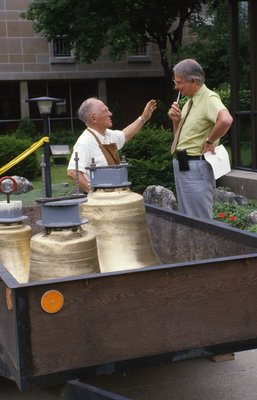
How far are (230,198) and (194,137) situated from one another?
4.81 metres

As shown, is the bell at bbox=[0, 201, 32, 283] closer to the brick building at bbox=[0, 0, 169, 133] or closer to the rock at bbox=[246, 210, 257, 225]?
the rock at bbox=[246, 210, 257, 225]

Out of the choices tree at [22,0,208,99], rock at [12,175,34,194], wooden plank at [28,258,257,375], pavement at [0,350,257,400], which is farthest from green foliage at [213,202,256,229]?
tree at [22,0,208,99]

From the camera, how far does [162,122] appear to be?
70.7 feet

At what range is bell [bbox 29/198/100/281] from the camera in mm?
2303

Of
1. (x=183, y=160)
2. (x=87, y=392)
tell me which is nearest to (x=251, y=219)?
(x=183, y=160)

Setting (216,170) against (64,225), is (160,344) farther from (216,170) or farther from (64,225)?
(216,170)

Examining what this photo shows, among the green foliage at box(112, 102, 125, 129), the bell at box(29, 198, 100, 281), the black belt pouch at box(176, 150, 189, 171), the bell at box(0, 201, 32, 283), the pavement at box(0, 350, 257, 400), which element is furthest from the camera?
the green foliage at box(112, 102, 125, 129)

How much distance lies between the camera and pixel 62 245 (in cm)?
230

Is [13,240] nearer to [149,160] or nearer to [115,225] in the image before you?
[115,225]

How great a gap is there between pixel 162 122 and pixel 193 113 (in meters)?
16.9

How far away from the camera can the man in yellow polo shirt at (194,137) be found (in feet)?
15.6

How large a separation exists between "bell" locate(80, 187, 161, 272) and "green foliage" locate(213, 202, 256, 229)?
493 cm

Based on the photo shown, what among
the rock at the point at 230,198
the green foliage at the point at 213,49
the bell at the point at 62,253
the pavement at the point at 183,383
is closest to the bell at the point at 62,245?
the bell at the point at 62,253

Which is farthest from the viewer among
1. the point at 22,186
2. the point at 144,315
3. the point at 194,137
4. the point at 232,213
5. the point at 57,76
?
the point at 57,76
